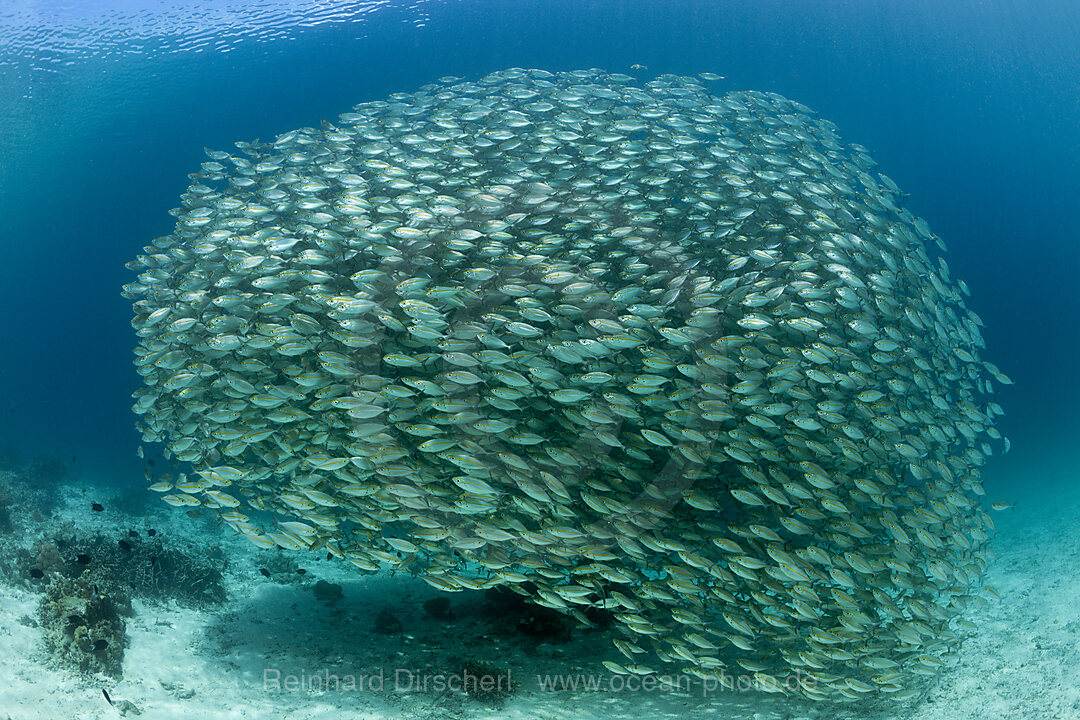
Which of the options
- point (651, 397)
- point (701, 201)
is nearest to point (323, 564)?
point (651, 397)

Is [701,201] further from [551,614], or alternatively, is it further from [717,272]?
[551,614]

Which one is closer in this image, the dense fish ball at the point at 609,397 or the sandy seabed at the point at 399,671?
the dense fish ball at the point at 609,397

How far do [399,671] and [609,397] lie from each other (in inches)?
132

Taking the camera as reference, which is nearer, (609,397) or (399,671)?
(609,397)

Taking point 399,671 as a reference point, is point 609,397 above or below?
above

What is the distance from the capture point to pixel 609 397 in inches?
163

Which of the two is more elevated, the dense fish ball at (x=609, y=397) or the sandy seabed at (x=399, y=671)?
the dense fish ball at (x=609, y=397)

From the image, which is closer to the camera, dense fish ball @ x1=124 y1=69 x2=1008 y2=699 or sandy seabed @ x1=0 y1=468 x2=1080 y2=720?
dense fish ball @ x1=124 y1=69 x2=1008 y2=699

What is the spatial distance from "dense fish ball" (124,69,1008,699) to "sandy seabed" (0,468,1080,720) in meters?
0.40

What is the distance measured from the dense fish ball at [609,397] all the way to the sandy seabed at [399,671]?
15.9 inches

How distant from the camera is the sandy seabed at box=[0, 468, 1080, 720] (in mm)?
4555

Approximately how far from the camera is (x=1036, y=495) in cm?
1367

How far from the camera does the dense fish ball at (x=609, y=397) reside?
4328 mm

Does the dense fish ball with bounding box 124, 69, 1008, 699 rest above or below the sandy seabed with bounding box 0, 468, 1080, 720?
above
